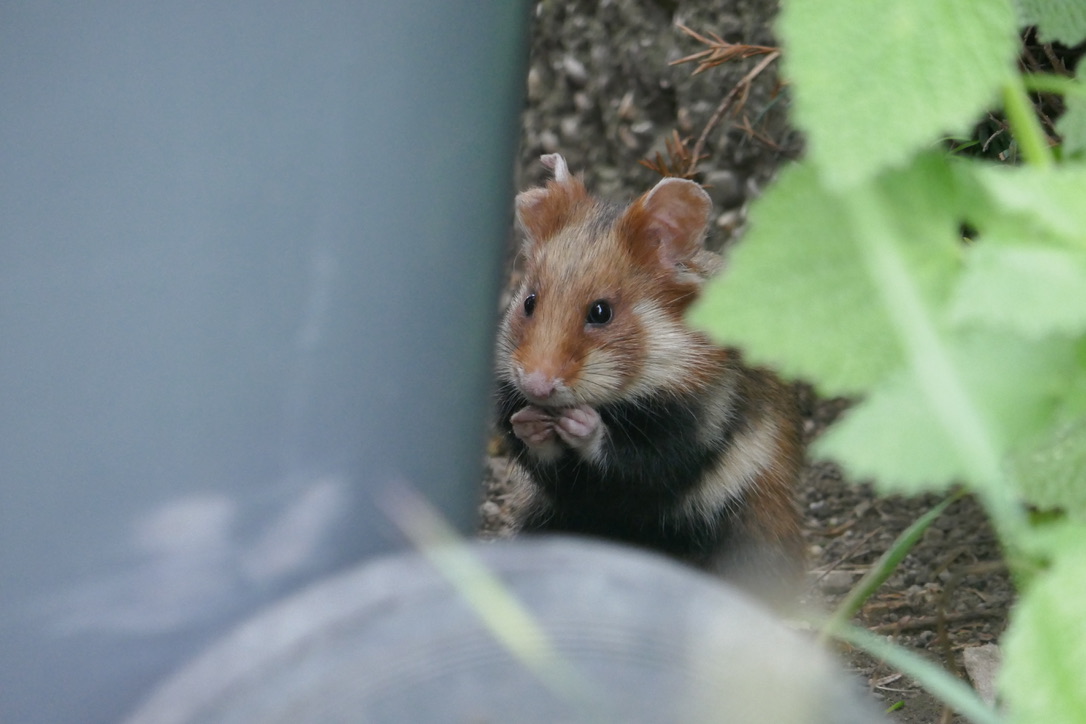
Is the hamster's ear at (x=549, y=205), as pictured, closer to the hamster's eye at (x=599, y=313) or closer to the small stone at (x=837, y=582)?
the hamster's eye at (x=599, y=313)

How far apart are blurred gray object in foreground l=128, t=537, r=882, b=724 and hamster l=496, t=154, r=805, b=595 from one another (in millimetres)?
1374

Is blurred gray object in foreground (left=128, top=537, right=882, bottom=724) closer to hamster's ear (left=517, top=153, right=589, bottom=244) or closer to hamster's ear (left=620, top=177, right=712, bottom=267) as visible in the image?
hamster's ear (left=620, top=177, right=712, bottom=267)

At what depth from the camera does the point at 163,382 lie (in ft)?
3.40

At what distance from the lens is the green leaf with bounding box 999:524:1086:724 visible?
2.26 feet

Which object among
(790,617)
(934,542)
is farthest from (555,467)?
(934,542)

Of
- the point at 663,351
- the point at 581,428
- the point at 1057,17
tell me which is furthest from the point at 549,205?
the point at 1057,17

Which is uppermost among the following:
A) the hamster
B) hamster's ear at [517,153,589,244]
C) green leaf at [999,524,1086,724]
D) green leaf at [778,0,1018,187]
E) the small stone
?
green leaf at [778,0,1018,187]

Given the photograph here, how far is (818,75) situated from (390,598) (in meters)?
0.47

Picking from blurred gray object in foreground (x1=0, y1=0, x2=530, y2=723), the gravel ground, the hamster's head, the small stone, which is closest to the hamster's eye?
the hamster's head

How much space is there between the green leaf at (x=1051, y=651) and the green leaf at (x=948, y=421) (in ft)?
0.30

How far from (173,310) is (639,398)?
4.91 ft

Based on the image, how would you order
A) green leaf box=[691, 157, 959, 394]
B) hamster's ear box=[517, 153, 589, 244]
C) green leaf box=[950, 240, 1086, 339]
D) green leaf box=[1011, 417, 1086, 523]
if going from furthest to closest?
hamster's ear box=[517, 153, 589, 244] < green leaf box=[1011, 417, 1086, 523] < green leaf box=[691, 157, 959, 394] < green leaf box=[950, 240, 1086, 339]

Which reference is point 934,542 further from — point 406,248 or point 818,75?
point 818,75

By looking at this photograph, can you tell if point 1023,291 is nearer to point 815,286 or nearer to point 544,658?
point 815,286
